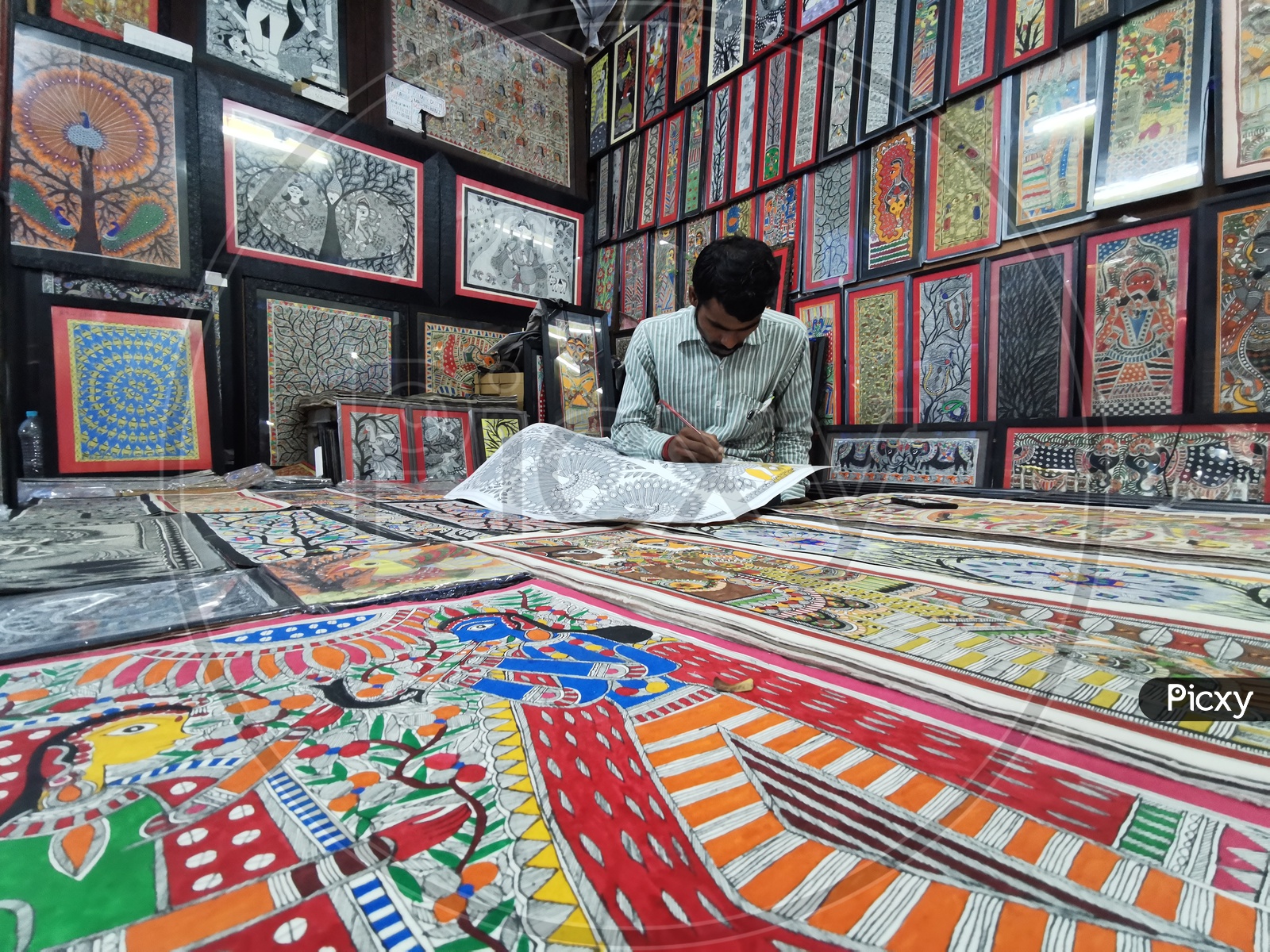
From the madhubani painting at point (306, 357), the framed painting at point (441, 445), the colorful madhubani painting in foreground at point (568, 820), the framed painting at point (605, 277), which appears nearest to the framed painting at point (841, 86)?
the framed painting at point (605, 277)

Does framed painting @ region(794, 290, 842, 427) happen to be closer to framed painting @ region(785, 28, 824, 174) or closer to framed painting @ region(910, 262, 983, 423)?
framed painting @ region(910, 262, 983, 423)

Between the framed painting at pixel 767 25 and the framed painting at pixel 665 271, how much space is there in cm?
77

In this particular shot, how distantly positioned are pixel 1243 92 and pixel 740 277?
4.07 feet

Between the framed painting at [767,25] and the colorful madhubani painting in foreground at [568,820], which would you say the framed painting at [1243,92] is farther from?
the colorful madhubani painting in foreground at [568,820]

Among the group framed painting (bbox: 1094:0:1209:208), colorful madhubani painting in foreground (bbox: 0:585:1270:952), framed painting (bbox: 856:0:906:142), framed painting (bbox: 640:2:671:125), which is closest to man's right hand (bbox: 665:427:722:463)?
colorful madhubani painting in foreground (bbox: 0:585:1270:952)

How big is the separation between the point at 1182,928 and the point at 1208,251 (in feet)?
5.91

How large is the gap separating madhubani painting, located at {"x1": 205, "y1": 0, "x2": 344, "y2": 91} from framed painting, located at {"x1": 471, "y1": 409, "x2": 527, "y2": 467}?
162cm

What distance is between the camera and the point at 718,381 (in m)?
1.47

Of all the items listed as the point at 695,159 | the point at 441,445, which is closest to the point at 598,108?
the point at 695,159

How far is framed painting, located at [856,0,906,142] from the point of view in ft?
6.41

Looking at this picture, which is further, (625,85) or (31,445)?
(625,85)

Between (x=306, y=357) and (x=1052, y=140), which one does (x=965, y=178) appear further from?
(x=306, y=357)

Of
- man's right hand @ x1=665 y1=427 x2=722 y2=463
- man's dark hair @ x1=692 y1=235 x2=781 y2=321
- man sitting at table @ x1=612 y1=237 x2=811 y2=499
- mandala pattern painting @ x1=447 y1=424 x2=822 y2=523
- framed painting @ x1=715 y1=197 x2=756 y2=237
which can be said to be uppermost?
framed painting @ x1=715 y1=197 x2=756 y2=237

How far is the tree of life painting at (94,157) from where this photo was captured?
1892 millimetres
